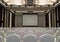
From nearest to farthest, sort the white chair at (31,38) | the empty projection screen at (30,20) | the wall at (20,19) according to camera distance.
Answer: the white chair at (31,38), the empty projection screen at (30,20), the wall at (20,19)

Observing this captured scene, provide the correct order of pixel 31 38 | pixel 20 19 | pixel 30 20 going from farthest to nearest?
1. pixel 20 19
2. pixel 30 20
3. pixel 31 38

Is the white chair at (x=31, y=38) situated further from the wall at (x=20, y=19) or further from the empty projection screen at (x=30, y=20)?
the wall at (x=20, y=19)

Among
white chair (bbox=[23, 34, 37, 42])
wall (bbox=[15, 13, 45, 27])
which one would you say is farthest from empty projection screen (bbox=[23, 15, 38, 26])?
white chair (bbox=[23, 34, 37, 42])

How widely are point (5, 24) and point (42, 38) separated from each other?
17486mm

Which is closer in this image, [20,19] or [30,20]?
[30,20]

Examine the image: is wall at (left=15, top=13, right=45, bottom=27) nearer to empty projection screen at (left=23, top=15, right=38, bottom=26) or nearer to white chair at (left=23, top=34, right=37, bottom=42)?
empty projection screen at (left=23, top=15, right=38, bottom=26)

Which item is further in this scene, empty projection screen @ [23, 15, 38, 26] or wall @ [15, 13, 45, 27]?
wall @ [15, 13, 45, 27]

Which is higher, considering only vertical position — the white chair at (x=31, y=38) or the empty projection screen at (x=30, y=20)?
the white chair at (x=31, y=38)

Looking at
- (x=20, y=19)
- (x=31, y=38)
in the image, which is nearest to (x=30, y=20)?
(x=20, y=19)

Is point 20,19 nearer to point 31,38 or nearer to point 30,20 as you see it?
point 30,20

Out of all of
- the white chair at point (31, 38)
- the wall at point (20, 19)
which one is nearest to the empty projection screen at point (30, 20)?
the wall at point (20, 19)

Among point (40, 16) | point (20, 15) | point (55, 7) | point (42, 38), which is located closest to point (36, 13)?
point (40, 16)

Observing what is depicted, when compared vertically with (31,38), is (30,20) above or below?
below

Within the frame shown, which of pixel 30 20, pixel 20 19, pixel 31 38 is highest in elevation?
pixel 31 38
